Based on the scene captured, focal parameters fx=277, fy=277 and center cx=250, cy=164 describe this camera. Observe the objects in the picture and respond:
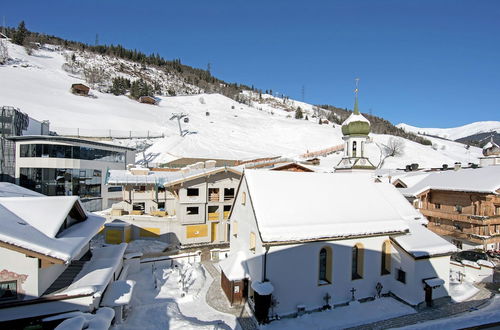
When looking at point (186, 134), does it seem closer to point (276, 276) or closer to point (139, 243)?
point (139, 243)

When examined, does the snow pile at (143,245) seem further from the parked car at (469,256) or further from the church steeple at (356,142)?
the parked car at (469,256)

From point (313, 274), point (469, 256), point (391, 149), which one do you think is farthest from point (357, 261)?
point (391, 149)

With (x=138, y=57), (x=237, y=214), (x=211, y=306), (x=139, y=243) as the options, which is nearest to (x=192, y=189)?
(x=139, y=243)

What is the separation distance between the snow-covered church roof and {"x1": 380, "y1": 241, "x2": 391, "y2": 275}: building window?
16.9 m

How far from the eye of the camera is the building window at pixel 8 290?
10789 mm

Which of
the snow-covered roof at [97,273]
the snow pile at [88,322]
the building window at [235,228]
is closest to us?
the snow pile at [88,322]

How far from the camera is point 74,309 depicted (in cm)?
1162

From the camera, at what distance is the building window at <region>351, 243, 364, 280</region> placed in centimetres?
1652

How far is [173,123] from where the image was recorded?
293 feet

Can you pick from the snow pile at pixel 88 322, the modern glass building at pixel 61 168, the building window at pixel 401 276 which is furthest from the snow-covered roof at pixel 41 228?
the modern glass building at pixel 61 168

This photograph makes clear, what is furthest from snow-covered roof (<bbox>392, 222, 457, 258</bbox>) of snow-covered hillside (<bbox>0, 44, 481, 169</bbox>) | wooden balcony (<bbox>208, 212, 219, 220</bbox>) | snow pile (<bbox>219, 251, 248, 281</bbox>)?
snow-covered hillside (<bbox>0, 44, 481, 169</bbox>)

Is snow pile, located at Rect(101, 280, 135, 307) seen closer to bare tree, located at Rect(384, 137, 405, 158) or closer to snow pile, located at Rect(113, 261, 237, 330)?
snow pile, located at Rect(113, 261, 237, 330)

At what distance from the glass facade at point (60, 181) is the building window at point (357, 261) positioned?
35.6 meters

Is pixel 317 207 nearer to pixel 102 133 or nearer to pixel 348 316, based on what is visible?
pixel 348 316
